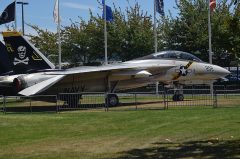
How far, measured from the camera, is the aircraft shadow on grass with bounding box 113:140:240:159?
9320 millimetres

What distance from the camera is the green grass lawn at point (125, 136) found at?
9.91 m

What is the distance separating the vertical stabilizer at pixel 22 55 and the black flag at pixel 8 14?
980 centimetres

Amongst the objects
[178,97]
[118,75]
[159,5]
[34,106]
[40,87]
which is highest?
[159,5]

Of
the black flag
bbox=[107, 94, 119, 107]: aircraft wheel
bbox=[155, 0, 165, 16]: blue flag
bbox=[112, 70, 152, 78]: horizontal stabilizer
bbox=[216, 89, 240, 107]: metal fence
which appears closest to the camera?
bbox=[216, 89, 240, 107]: metal fence

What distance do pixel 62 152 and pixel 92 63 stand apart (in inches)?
1672

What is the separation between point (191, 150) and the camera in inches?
389

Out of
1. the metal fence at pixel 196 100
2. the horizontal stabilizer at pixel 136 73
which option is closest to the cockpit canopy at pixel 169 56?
the horizontal stabilizer at pixel 136 73

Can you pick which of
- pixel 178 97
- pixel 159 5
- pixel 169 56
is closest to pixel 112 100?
pixel 178 97

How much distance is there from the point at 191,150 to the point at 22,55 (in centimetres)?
1976

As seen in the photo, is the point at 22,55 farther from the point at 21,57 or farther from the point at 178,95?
the point at 178,95

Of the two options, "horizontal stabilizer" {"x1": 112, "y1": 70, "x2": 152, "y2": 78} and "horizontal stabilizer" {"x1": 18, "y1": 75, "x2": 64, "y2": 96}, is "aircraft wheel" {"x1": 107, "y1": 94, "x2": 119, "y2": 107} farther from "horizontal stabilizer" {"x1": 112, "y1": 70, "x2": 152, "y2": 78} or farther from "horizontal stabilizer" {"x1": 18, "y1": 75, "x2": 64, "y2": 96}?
"horizontal stabilizer" {"x1": 18, "y1": 75, "x2": 64, "y2": 96}

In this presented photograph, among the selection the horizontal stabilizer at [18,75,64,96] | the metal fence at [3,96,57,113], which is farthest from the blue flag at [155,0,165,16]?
the horizontal stabilizer at [18,75,64,96]

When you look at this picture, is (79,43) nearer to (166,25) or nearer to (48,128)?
(166,25)

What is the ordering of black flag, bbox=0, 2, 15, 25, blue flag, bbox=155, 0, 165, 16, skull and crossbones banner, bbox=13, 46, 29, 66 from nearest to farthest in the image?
1. skull and crossbones banner, bbox=13, 46, 29, 66
2. blue flag, bbox=155, 0, 165, 16
3. black flag, bbox=0, 2, 15, 25
